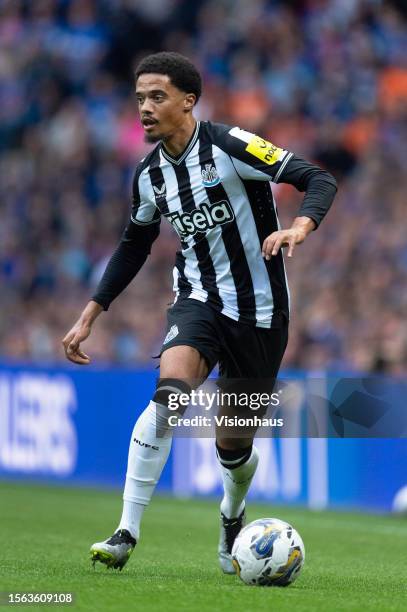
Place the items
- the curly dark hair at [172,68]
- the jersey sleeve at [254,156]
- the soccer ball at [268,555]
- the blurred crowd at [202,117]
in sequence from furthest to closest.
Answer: the blurred crowd at [202,117] → the curly dark hair at [172,68] → the jersey sleeve at [254,156] → the soccer ball at [268,555]

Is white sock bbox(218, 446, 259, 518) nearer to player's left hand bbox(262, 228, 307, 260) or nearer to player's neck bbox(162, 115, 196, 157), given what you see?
player's left hand bbox(262, 228, 307, 260)

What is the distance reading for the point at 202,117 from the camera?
1574 cm

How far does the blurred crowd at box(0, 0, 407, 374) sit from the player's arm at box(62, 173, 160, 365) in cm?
554

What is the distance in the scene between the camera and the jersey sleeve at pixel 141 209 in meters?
6.57

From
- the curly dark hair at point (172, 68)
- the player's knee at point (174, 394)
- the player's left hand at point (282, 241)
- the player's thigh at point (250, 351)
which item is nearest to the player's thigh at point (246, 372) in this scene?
the player's thigh at point (250, 351)

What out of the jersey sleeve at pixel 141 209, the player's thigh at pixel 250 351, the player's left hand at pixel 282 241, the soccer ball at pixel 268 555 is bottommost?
the soccer ball at pixel 268 555

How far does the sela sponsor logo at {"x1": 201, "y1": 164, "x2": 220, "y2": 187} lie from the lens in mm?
6352

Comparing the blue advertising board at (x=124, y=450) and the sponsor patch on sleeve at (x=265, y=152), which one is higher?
the sponsor patch on sleeve at (x=265, y=152)

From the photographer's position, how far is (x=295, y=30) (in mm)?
16375

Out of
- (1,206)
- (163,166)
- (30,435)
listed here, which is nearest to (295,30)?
(1,206)

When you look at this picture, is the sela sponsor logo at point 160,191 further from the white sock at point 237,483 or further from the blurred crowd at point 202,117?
the blurred crowd at point 202,117

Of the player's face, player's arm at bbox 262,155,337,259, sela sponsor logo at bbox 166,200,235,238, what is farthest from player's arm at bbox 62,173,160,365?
player's arm at bbox 262,155,337,259

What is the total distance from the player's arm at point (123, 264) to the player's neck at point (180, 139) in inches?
12.5

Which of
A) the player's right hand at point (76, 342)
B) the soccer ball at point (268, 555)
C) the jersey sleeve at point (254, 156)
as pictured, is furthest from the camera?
the player's right hand at point (76, 342)
